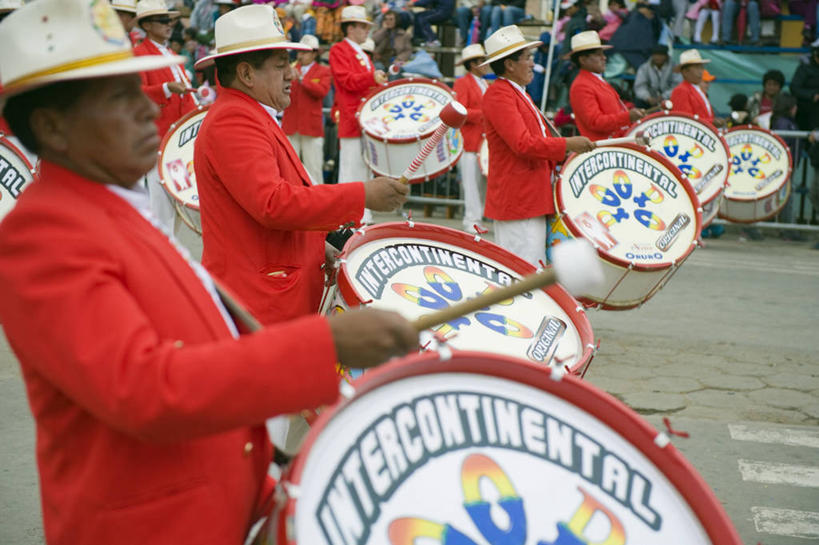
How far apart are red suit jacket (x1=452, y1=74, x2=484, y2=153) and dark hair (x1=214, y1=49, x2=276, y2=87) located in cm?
705

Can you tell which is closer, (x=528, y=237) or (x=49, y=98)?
(x=49, y=98)

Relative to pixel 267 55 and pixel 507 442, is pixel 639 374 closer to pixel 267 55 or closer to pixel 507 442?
pixel 267 55

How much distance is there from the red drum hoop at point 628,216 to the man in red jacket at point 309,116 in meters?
6.43

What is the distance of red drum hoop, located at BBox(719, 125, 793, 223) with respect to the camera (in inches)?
455

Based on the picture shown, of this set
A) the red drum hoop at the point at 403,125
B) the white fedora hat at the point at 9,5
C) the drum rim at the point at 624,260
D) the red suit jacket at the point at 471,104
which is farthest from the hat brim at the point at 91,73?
the red suit jacket at the point at 471,104

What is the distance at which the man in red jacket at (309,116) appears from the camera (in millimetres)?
11945

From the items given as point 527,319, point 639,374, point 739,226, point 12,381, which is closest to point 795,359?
point 639,374

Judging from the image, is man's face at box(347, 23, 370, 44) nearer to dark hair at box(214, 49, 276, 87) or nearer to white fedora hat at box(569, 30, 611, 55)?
white fedora hat at box(569, 30, 611, 55)

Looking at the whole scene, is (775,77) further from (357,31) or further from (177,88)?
(177,88)

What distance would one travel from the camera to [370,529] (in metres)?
1.59

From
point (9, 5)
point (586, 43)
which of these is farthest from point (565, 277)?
point (586, 43)

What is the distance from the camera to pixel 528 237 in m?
5.96

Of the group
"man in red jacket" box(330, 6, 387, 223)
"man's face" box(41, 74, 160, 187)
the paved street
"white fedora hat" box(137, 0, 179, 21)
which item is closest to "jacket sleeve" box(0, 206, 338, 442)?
"man's face" box(41, 74, 160, 187)

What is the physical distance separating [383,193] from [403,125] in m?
6.58
